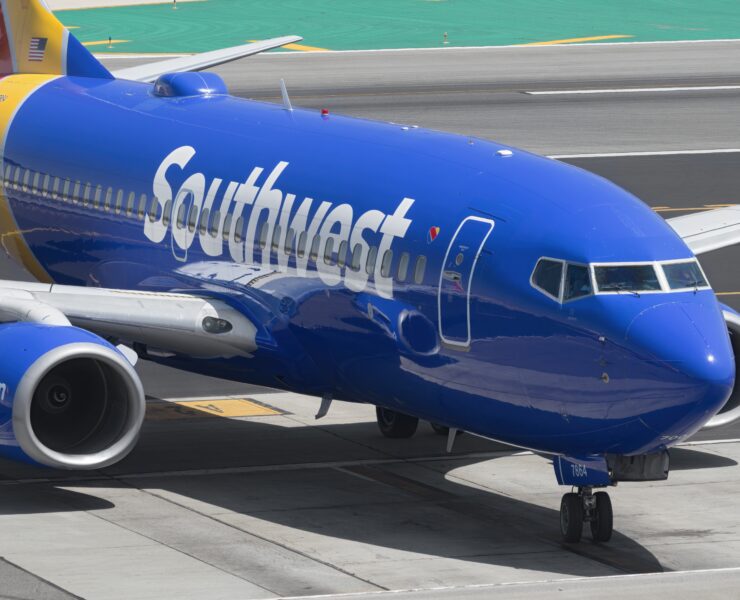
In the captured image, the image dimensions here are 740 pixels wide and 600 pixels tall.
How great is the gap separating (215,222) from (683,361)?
28.3 ft

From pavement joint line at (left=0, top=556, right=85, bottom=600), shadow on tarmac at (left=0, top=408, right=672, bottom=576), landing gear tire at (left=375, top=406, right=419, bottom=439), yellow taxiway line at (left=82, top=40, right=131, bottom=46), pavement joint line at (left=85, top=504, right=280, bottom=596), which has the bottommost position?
pavement joint line at (left=0, top=556, right=85, bottom=600)

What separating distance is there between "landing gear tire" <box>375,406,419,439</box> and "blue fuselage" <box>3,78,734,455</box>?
9.26ft

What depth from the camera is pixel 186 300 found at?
25.3m

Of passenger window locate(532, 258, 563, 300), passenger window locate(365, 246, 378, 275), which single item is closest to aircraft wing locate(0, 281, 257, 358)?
passenger window locate(365, 246, 378, 275)

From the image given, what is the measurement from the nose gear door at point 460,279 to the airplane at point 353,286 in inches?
1.1

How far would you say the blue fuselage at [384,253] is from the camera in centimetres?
2000

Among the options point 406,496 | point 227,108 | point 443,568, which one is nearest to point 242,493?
point 406,496

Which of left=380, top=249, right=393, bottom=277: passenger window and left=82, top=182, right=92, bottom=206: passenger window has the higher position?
left=82, top=182, right=92, bottom=206: passenger window

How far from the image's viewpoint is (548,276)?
67.4 feet

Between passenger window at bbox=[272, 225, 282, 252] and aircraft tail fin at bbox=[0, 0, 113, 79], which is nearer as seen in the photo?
passenger window at bbox=[272, 225, 282, 252]

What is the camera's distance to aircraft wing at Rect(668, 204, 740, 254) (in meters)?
28.5

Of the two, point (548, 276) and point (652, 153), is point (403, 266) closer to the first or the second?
point (548, 276)

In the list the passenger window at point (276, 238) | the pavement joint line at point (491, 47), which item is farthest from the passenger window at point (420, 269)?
the pavement joint line at point (491, 47)

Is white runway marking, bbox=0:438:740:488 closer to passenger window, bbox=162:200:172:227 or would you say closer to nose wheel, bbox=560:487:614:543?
passenger window, bbox=162:200:172:227
